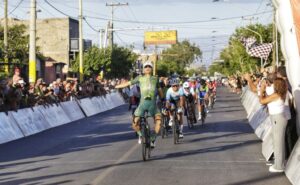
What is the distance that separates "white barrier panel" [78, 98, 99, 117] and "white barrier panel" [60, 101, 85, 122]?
86 cm

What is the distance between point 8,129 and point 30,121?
7.53ft

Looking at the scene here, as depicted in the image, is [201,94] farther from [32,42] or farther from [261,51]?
[261,51]

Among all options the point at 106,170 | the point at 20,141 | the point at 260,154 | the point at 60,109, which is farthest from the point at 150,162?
the point at 60,109

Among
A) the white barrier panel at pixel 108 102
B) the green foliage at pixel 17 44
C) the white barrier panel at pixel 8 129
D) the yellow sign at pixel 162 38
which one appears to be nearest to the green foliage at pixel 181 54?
the yellow sign at pixel 162 38

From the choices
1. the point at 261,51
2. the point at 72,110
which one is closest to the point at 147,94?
the point at 72,110

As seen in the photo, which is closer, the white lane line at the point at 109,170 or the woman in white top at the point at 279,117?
the white lane line at the point at 109,170

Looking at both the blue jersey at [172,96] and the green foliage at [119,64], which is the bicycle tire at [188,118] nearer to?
the blue jersey at [172,96]

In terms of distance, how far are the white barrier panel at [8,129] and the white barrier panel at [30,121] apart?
0.38 meters

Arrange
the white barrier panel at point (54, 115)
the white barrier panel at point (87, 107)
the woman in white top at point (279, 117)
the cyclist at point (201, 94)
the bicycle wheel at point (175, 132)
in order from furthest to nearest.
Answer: the white barrier panel at point (87, 107), the cyclist at point (201, 94), the white barrier panel at point (54, 115), the bicycle wheel at point (175, 132), the woman in white top at point (279, 117)

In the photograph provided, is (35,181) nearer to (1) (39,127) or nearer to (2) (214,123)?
(1) (39,127)

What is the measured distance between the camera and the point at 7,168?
39.8 feet

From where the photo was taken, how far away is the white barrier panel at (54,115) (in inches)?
894

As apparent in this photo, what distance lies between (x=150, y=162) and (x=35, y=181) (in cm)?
290

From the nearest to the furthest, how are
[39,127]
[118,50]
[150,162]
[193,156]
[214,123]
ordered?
[150,162]
[193,156]
[39,127]
[214,123]
[118,50]
